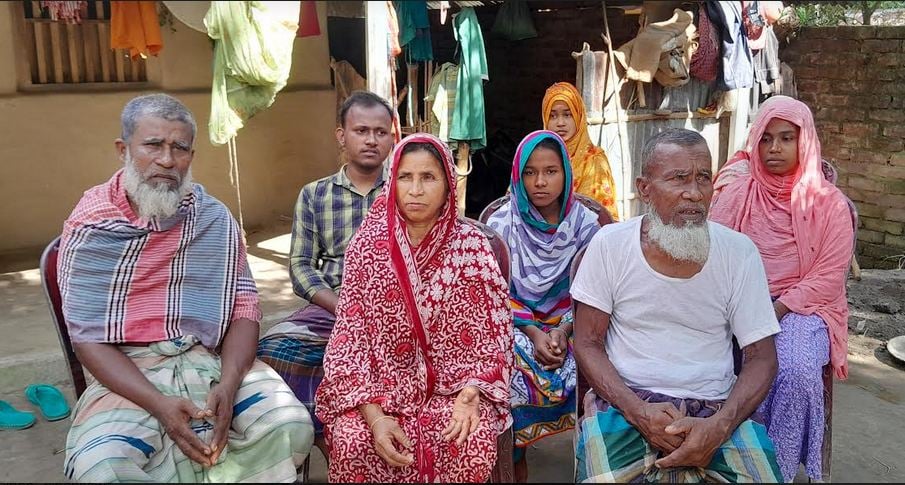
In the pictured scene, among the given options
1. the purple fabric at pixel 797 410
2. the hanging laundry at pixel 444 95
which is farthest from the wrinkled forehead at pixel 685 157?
the hanging laundry at pixel 444 95

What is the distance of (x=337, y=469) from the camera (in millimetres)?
2539

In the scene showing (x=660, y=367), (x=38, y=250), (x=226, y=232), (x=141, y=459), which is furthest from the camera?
(x=38, y=250)

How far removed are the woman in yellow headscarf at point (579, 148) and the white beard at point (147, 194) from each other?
99.7 inches

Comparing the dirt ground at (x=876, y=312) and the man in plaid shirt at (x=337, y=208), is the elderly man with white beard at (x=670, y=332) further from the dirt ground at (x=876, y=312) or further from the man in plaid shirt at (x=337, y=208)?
the dirt ground at (x=876, y=312)

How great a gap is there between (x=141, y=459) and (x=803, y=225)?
277 centimetres

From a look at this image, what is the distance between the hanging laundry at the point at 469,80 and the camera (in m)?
6.53

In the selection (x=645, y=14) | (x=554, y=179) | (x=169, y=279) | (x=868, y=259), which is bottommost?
(x=868, y=259)

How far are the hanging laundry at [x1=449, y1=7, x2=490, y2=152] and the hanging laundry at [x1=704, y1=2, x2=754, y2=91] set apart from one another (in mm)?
2122

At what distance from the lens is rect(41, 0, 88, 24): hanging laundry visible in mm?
6262

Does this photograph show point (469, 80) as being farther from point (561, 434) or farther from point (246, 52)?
point (246, 52)

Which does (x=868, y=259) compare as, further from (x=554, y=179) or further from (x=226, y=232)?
(x=226, y=232)

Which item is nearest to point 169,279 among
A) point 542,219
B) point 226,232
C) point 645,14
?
point 226,232

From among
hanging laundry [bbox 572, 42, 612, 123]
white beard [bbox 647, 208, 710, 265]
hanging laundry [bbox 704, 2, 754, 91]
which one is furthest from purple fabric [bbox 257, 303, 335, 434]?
hanging laundry [bbox 704, 2, 754, 91]

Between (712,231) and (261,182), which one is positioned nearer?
(712,231)
